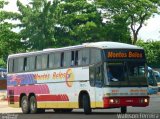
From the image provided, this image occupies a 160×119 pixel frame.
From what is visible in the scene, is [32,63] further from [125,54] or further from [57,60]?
[125,54]

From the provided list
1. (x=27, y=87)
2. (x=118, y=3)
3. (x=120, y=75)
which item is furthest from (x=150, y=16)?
(x=120, y=75)

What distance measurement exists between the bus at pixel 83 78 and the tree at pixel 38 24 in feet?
102

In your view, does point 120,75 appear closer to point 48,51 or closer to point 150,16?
point 48,51

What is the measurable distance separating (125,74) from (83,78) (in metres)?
2.34

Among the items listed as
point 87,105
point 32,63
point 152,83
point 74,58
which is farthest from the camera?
point 152,83

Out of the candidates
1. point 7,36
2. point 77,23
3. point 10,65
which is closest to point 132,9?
point 77,23

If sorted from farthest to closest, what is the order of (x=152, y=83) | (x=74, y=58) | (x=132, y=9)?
(x=132, y=9) → (x=152, y=83) → (x=74, y=58)

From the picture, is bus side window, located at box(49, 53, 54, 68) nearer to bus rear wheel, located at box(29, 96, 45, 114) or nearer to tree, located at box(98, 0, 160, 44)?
bus rear wheel, located at box(29, 96, 45, 114)

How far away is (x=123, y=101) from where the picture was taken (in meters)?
25.0

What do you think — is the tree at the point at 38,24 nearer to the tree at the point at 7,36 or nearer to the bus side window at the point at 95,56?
the tree at the point at 7,36

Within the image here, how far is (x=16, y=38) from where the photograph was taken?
6341 cm

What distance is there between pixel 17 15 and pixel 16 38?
281 cm

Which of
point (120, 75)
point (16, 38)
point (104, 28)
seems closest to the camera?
point (120, 75)

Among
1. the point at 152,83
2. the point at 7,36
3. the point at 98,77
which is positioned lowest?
the point at 98,77
